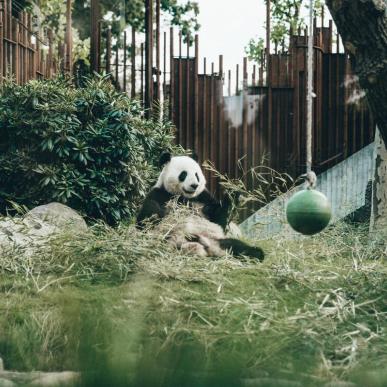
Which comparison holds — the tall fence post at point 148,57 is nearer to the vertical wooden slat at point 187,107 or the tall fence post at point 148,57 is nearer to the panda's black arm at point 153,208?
the vertical wooden slat at point 187,107

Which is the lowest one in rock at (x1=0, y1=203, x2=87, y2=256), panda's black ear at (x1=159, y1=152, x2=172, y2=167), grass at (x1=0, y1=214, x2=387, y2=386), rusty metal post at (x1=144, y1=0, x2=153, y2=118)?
grass at (x1=0, y1=214, x2=387, y2=386)

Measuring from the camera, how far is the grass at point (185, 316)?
3385 millimetres

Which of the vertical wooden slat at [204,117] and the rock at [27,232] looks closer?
the rock at [27,232]

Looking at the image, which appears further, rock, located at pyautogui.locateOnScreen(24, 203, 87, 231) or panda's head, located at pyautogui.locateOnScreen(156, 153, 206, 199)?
rock, located at pyautogui.locateOnScreen(24, 203, 87, 231)

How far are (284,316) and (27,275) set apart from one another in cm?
167

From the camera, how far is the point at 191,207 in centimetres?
631

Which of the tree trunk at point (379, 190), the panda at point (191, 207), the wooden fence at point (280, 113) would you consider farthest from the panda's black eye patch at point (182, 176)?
the wooden fence at point (280, 113)

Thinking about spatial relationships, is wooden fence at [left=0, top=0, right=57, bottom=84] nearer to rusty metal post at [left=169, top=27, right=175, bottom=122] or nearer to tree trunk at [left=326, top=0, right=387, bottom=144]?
rusty metal post at [left=169, top=27, right=175, bottom=122]

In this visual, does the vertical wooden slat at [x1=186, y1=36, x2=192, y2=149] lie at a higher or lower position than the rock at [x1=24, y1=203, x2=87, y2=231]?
higher

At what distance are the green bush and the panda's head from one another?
168 centimetres

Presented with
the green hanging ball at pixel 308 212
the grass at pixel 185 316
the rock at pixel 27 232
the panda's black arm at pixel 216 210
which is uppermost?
the green hanging ball at pixel 308 212

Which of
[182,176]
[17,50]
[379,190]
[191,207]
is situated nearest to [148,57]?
[17,50]

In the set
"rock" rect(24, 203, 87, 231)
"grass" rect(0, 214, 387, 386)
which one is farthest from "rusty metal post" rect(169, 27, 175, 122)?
"grass" rect(0, 214, 387, 386)

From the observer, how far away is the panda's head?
20.8ft
